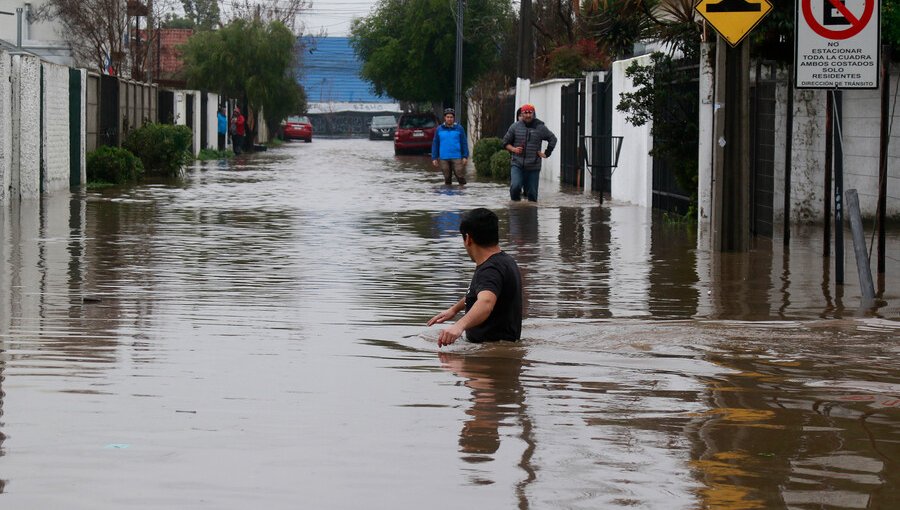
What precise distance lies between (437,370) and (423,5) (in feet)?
189

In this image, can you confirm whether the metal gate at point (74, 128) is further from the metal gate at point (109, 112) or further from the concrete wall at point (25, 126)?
the concrete wall at point (25, 126)

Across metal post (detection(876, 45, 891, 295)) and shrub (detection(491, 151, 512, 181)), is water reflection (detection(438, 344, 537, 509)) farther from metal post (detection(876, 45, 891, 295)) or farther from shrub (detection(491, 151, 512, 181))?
shrub (detection(491, 151, 512, 181))

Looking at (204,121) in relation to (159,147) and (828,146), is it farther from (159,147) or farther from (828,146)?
(828,146)

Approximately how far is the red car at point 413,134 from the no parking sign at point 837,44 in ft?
146

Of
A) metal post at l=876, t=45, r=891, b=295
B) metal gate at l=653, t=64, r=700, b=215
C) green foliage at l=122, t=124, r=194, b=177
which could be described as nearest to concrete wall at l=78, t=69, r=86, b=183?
green foliage at l=122, t=124, r=194, b=177

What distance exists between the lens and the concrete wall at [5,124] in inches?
890

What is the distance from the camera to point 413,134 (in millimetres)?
57844

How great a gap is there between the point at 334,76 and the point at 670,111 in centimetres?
10936

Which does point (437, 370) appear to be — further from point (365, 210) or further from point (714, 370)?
point (365, 210)

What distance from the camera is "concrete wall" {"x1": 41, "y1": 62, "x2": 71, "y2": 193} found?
25.8 m

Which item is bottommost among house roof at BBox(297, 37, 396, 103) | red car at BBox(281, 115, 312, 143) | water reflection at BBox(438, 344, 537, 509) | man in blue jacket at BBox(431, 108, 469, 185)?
water reflection at BBox(438, 344, 537, 509)

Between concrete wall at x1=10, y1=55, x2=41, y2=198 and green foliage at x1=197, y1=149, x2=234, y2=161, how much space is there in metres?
24.4

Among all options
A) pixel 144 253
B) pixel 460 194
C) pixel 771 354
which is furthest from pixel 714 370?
pixel 460 194

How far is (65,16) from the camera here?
61344 mm
